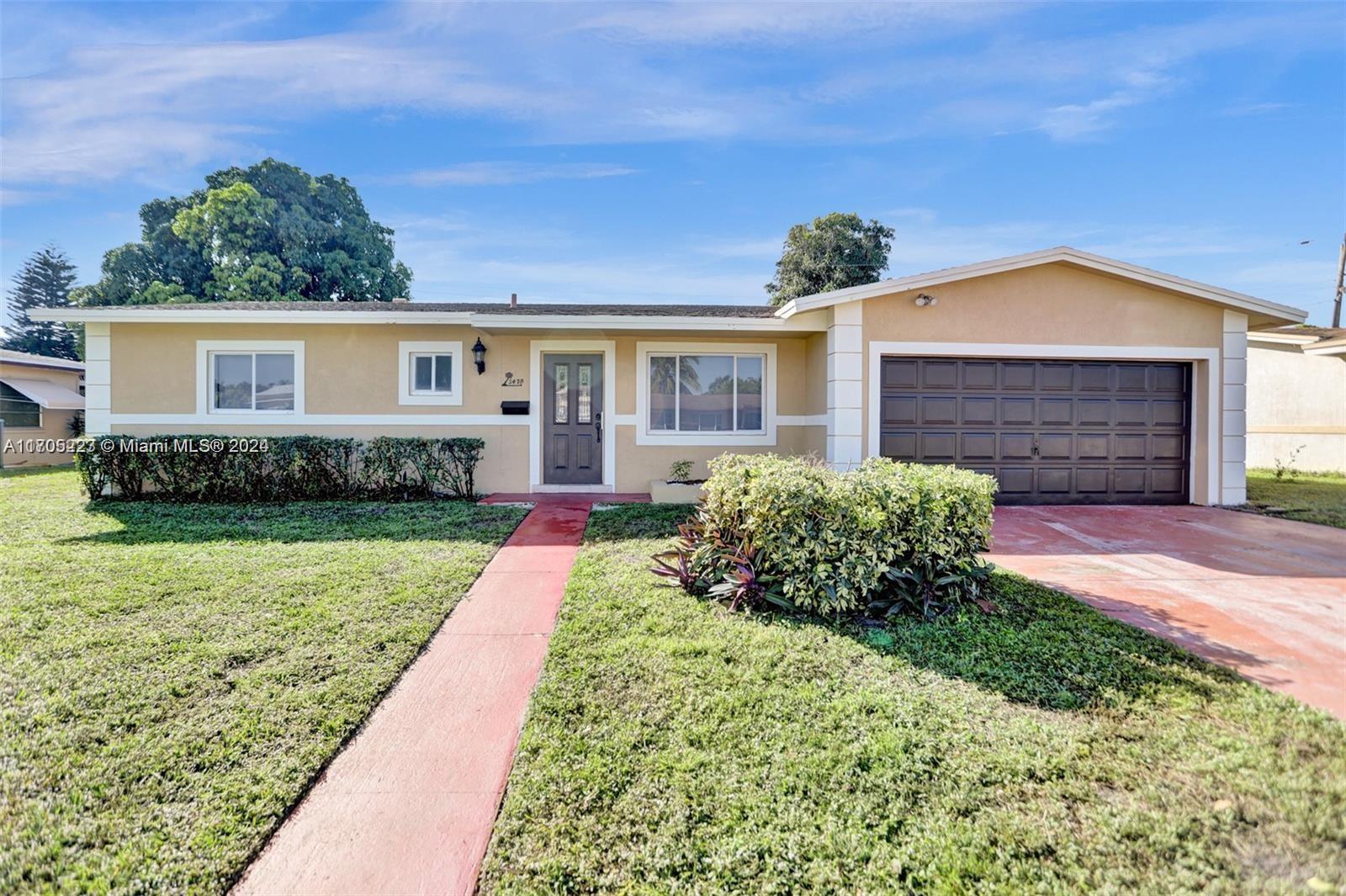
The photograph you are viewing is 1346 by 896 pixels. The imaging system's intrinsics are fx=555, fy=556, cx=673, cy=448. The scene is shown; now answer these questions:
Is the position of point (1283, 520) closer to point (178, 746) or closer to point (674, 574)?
point (674, 574)

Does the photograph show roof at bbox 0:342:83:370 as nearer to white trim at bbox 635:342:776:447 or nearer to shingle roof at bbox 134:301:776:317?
shingle roof at bbox 134:301:776:317

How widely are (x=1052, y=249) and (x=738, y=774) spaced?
8.53 meters

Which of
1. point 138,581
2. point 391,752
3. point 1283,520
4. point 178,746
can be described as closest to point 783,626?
point 391,752

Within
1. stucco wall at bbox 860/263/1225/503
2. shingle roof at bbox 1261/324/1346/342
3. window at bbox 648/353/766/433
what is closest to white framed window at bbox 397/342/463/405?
window at bbox 648/353/766/433

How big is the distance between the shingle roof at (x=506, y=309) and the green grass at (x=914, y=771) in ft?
22.0

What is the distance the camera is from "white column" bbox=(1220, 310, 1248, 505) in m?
8.30

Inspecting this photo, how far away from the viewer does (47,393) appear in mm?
15891

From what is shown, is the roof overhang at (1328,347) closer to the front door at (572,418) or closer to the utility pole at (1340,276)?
the utility pole at (1340,276)

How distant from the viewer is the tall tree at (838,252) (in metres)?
23.7

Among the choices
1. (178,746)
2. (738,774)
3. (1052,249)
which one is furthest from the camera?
(1052,249)

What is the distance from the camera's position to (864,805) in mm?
2012

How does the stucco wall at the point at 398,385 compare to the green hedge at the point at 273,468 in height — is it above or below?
above

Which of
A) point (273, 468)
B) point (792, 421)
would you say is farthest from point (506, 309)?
point (792, 421)

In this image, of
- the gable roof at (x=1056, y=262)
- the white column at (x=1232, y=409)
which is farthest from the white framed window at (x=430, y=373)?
the white column at (x=1232, y=409)
